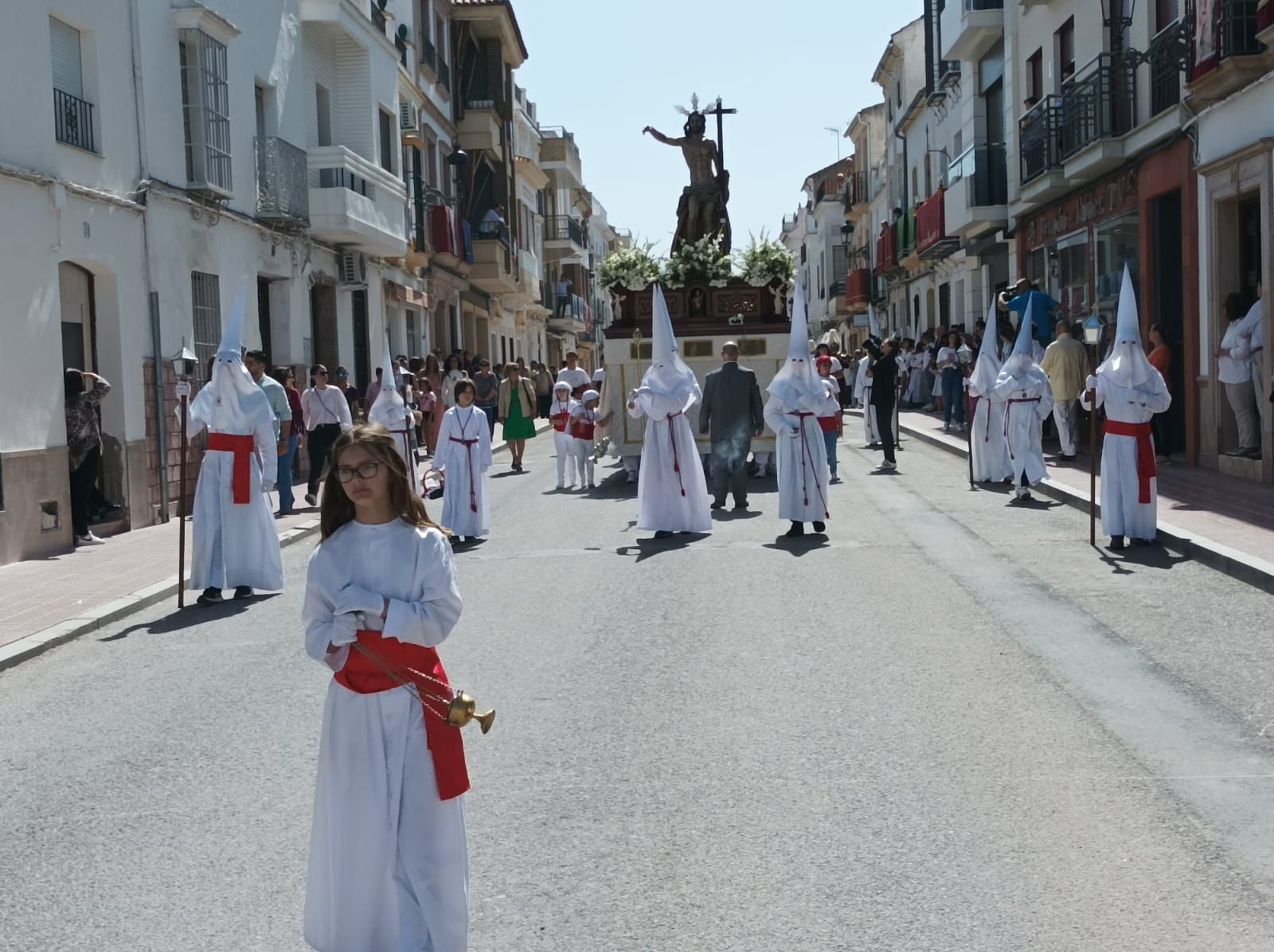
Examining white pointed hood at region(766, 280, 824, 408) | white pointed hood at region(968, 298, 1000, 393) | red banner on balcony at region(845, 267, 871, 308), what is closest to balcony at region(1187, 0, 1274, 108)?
white pointed hood at region(968, 298, 1000, 393)

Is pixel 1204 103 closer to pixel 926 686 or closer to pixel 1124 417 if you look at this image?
pixel 1124 417

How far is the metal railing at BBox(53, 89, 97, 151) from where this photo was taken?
15.3 metres

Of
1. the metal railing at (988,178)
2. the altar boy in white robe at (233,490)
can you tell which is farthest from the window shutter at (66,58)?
the metal railing at (988,178)

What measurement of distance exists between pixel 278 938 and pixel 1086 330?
13.4m

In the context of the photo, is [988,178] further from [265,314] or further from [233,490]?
[233,490]

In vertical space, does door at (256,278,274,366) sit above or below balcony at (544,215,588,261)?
below

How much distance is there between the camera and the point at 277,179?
21.8 m

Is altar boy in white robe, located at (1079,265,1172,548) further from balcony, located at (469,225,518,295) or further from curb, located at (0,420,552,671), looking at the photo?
balcony, located at (469,225,518,295)

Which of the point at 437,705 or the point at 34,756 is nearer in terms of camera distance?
the point at 437,705

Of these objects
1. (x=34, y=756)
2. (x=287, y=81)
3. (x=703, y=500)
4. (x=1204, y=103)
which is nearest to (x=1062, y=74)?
(x=1204, y=103)

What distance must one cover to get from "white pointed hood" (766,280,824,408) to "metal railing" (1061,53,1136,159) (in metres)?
9.59

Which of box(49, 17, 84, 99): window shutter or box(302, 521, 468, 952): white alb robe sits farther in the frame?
box(49, 17, 84, 99): window shutter

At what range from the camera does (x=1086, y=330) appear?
16.1 m

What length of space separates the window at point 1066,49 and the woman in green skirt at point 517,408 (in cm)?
993
